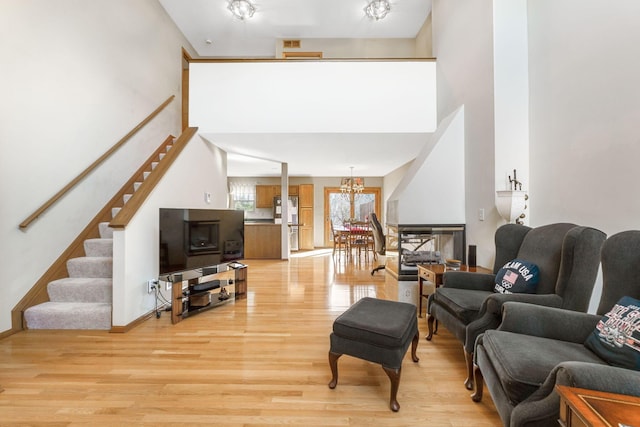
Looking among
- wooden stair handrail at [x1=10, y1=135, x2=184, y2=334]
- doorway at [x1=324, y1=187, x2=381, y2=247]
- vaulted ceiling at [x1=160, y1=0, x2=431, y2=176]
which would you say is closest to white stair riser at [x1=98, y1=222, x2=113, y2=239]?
wooden stair handrail at [x1=10, y1=135, x2=184, y2=334]

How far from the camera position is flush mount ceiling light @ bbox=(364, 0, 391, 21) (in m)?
4.62

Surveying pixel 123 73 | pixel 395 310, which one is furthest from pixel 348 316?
pixel 123 73

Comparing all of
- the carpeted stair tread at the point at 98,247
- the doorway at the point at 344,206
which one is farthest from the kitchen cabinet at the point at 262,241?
the carpeted stair tread at the point at 98,247

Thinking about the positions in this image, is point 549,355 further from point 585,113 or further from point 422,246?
point 422,246

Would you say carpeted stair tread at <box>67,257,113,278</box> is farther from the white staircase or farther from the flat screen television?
the flat screen television

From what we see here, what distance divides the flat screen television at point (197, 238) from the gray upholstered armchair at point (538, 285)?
2.54 meters

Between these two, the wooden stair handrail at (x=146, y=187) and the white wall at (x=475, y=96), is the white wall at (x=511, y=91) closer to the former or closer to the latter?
the white wall at (x=475, y=96)

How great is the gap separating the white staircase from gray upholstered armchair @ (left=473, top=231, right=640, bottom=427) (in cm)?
322

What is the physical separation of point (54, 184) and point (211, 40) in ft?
14.9

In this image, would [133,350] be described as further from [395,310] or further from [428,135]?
[428,135]

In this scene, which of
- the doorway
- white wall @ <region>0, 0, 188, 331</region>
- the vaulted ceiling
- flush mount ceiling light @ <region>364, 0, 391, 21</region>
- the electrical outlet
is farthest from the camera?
the doorway

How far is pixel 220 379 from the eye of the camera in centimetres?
188

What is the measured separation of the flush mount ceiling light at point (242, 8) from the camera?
15.3ft

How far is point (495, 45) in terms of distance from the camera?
2686mm
